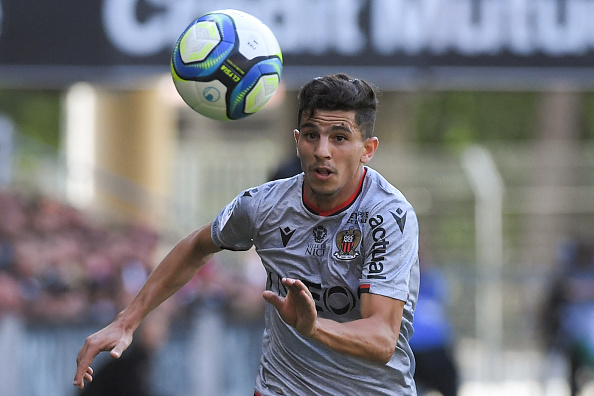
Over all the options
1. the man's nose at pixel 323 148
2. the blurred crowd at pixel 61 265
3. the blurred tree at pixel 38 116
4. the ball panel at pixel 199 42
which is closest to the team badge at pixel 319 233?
the man's nose at pixel 323 148

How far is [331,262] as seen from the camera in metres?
4.48

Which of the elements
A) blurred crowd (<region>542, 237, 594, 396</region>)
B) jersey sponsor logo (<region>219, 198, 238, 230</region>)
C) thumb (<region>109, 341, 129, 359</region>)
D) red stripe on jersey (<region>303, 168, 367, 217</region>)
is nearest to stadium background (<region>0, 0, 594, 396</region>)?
blurred crowd (<region>542, 237, 594, 396</region>)

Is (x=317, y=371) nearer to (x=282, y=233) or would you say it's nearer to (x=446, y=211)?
(x=282, y=233)

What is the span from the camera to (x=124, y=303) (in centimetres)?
1027

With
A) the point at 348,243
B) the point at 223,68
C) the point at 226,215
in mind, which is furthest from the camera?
the point at 223,68

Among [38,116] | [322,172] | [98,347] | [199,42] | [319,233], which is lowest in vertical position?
[38,116]

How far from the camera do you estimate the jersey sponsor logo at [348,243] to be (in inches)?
175

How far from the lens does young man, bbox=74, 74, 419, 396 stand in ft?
14.1

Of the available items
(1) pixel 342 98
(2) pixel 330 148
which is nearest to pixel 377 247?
(2) pixel 330 148

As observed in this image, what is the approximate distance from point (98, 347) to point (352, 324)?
48.0 inches

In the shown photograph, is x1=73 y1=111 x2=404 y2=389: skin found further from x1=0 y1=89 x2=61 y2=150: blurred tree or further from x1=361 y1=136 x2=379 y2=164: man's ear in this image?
x1=0 y1=89 x2=61 y2=150: blurred tree

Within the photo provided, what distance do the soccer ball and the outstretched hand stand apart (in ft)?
6.11

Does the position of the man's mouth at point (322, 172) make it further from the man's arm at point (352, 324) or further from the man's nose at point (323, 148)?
the man's arm at point (352, 324)

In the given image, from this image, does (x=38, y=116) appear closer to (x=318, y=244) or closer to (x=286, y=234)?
(x=286, y=234)
